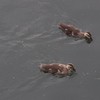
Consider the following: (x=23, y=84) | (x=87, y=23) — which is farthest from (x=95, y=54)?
(x=23, y=84)

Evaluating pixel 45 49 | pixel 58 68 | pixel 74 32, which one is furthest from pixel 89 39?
pixel 58 68

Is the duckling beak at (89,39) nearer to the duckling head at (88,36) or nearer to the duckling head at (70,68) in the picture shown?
the duckling head at (88,36)

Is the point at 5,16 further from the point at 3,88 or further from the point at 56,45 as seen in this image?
the point at 3,88

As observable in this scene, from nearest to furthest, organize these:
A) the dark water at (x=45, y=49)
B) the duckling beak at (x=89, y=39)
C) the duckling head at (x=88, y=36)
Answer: the dark water at (x=45, y=49)
the duckling head at (x=88, y=36)
the duckling beak at (x=89, y=39)

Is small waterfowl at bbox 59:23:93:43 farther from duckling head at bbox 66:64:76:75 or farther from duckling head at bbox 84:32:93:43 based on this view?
duckling head at bbox 66:64:76:75

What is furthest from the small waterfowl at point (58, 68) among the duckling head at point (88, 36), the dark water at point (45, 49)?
the duckling head at point (88, 36)

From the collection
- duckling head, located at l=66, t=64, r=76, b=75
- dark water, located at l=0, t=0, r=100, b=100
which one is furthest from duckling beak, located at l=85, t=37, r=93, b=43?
duckling head, located at l=66, t=64, r=76, b=75

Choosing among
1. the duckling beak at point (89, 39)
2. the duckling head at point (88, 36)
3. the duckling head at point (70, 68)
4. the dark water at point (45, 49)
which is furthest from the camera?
the duckling beak at point (89, 39)
